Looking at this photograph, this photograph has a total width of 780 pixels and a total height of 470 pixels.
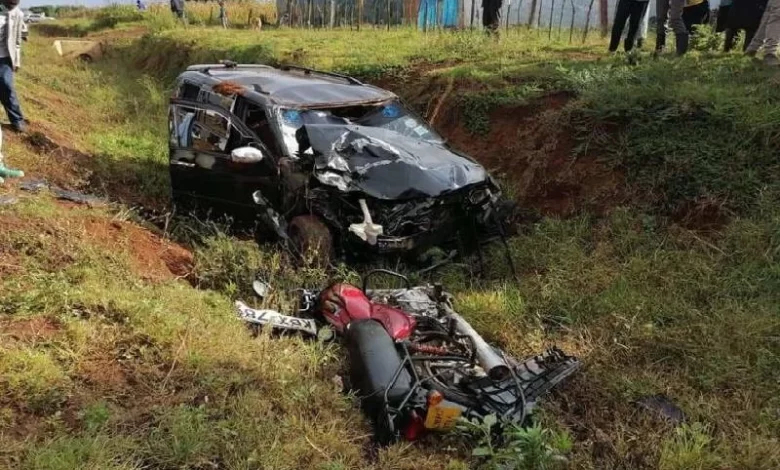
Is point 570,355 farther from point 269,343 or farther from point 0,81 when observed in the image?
point 0,81

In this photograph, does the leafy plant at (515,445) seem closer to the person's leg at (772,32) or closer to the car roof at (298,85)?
the car roof at (298,85)

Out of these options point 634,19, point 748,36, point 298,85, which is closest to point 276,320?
point 298,85

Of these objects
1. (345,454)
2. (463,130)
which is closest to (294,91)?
(463,130)

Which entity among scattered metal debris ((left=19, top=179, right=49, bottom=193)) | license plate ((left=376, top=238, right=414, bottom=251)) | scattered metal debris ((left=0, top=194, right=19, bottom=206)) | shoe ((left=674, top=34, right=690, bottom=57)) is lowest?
scattered metal debris ((left=19, top=179, right=49, bottom=193))

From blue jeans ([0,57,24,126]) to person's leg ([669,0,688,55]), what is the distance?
802 centimetres

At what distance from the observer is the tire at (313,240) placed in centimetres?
512

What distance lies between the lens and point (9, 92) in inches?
301

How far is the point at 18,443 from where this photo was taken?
2994 millimetres

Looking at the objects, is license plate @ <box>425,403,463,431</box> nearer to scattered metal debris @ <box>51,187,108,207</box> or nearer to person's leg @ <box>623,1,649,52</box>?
scattered metal debris @ <box>51,187,108,207</box>

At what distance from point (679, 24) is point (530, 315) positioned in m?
5.05

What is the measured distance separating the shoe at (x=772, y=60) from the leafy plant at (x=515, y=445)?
540 cm

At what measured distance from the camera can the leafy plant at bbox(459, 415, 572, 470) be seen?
3.09 m

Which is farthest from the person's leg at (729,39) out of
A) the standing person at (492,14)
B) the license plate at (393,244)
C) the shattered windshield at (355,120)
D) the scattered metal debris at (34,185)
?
the scattered metal debris at (34,185)

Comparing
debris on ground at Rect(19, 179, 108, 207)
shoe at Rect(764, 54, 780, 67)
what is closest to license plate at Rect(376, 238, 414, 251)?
debris on ground at Rect(19, 179, 108, 207)
